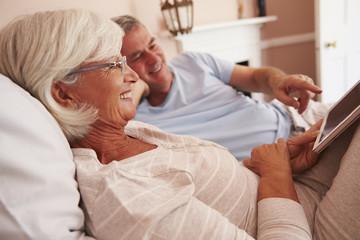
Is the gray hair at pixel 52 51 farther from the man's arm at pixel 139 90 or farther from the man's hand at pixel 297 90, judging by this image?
the man's hand at pixel 297 90

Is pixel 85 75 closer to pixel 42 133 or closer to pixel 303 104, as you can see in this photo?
pixel 42 133

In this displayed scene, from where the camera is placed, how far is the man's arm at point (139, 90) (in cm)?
133

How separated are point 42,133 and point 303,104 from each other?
1.03 m

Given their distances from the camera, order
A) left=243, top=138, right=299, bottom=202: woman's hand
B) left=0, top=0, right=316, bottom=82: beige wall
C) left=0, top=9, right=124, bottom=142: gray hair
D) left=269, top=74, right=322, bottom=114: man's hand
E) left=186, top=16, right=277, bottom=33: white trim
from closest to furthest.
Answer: left=0, top=9, right=124, bottom=142: gray hair, left=243, top=138, right=299, bottom=202: woman's hand, left=269, top=74, right=322, bottom=114: man's hand, left=0, top=0, right=316, bottom=82: beige wall, left=186, top=16, right=277, bottom=33: white trim

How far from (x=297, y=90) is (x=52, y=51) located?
992mm

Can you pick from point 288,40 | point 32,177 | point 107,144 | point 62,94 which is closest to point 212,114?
point 107,144

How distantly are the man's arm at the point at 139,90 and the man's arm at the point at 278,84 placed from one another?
0.54 m

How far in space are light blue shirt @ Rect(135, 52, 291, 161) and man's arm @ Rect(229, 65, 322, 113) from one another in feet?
0.41

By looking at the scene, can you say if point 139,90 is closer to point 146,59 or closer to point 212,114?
point 146,59

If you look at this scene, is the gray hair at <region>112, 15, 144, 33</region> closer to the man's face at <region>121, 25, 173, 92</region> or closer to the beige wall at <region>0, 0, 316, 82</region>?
the man's face at <region>121, 25, 173, 92</region>

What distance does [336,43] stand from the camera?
2314 millimetres

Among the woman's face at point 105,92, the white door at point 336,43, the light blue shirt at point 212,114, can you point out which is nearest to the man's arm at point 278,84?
the light blue shirt at point 212,114

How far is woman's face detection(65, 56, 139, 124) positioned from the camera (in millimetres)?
755

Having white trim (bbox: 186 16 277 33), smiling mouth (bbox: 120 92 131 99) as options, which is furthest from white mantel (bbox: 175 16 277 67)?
smiling mouth (bbox: 120 92 131 99)
